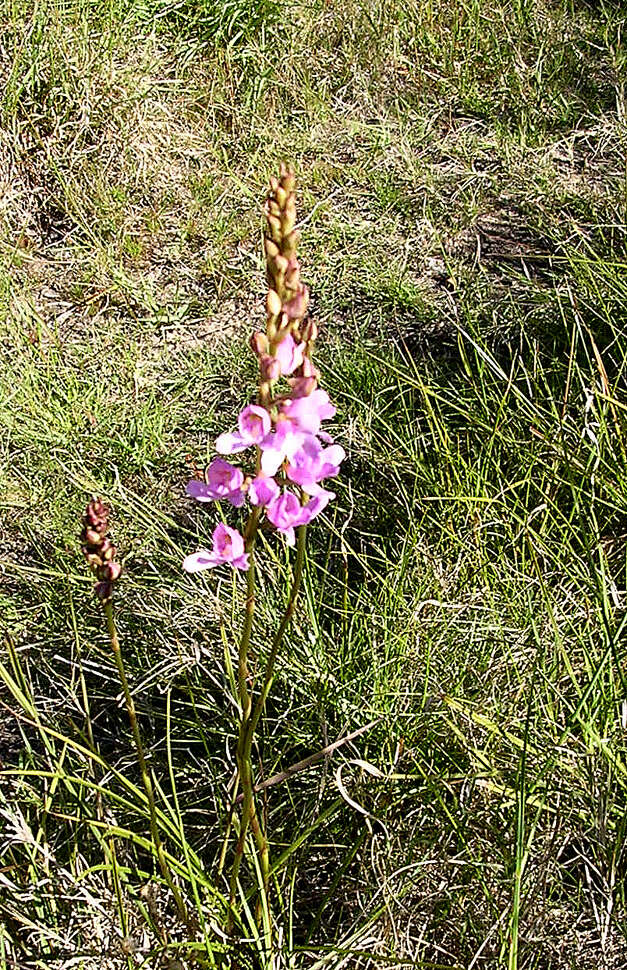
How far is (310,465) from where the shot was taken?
1207mm

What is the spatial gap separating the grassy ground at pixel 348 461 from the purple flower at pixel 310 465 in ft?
1.56

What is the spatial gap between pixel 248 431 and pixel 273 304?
0.15m

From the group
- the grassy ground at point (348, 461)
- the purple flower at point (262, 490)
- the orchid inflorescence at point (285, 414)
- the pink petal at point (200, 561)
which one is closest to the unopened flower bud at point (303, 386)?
the orchid inflorescence at point (285, 414)

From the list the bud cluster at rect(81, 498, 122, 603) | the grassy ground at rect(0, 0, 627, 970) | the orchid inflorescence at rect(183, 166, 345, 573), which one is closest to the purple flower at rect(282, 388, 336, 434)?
the orchid inflorescence at rect(183, 166, 345, 573)

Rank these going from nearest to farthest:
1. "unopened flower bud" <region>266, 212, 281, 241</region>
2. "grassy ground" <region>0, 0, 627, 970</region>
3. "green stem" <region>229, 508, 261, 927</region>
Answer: "unopened flower bud" <region>266, 212, 281, 241</region> < "green stem" <region>229, 508, 261, 927</region> < "grassy ground" <region>0, 0, 627, 970</region>

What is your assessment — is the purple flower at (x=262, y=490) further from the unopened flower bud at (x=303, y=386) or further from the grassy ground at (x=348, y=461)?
the grassy ground at (x=348, y=461)

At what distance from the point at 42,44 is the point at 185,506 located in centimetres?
179

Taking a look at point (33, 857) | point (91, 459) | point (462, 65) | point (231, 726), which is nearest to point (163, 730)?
point (231, 726)

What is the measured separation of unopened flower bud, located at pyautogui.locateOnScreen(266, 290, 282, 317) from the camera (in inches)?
45.9

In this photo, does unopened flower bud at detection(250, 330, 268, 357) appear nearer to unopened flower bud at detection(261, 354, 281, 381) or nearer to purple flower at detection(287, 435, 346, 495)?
unopened flower bud at detection(261, 354, 281, 381)

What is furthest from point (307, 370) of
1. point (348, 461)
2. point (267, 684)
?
point (348, 461)

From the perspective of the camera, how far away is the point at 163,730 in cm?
212

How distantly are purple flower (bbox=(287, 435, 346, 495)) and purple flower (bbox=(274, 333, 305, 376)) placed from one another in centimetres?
8

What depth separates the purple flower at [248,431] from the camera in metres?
1.19
